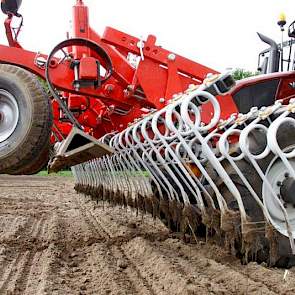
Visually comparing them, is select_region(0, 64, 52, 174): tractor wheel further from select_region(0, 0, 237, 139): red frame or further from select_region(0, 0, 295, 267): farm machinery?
select_region(0, 0, 237, 139): red frame

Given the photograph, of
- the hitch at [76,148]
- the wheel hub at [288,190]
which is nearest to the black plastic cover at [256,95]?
the wheel hub at [288,190]

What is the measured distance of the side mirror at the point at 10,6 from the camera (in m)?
4.13

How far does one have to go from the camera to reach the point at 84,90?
4.16m

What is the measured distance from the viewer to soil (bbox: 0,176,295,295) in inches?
124

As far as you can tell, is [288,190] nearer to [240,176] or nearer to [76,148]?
[240,176]

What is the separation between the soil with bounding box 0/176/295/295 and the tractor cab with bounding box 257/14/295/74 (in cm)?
210

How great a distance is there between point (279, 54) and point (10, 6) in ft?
9.44

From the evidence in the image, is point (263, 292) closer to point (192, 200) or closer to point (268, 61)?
point (192, 200)

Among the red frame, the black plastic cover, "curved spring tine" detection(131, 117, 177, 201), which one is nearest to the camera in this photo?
the red frame

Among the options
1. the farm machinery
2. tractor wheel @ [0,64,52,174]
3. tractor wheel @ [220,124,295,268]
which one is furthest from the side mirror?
tractor wheel @ [220,124,295,268]

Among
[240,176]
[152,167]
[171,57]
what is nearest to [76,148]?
[240,176]

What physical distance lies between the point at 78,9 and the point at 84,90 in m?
0.87

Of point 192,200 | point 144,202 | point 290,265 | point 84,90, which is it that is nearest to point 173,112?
point 84,90

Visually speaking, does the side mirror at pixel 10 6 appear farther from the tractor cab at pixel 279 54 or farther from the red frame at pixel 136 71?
the tractor cab at pixel 279 54
